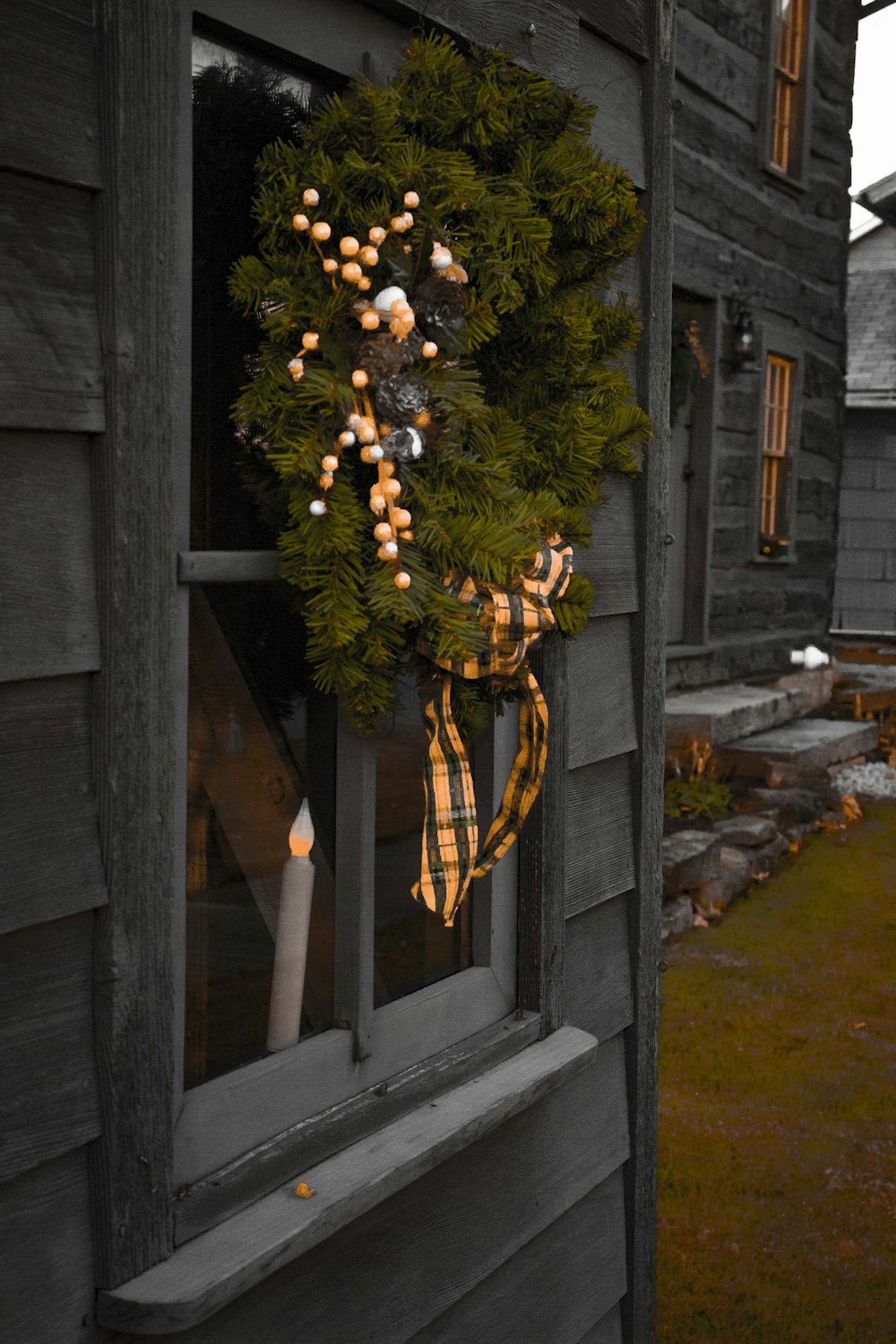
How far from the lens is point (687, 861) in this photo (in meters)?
6.36

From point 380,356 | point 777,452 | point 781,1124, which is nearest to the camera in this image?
point 380,356

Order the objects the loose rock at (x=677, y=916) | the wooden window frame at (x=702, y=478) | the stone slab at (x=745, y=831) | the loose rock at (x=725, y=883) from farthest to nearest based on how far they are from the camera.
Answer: the wooden window frame at (x=702, y=478), the stone slab at (x=745, y=831), the loose rock at (x=725, y=883), the loose rock at (x=677, y=916)

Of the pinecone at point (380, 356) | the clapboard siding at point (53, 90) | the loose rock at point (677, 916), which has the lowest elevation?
the loose rock at point (677, 916)

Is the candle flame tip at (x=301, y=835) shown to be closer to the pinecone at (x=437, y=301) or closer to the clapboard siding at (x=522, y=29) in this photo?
the pinecone at (x=437, y=301)

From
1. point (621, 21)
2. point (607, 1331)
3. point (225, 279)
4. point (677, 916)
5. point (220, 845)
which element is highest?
point (621, 21)

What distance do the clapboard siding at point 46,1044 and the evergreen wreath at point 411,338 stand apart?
1.49 ft

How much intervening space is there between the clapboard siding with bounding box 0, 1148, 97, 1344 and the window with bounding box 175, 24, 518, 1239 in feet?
0.49

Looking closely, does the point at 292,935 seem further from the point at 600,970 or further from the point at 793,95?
the point at 793,95

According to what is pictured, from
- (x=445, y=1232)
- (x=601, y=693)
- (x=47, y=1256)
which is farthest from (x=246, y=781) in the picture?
(x=601, y=693)

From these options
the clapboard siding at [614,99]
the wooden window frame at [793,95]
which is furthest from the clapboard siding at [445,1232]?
the wooden window frame at [793,95]

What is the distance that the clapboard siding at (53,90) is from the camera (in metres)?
1.27

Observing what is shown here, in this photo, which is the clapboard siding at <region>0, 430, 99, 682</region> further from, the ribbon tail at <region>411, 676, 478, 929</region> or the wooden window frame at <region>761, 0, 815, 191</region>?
the wooden window frame at <region>761, 0, 815, 191</region>

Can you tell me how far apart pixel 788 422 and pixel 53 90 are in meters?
8.62

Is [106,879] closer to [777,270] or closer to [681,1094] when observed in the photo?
[681,1094]
